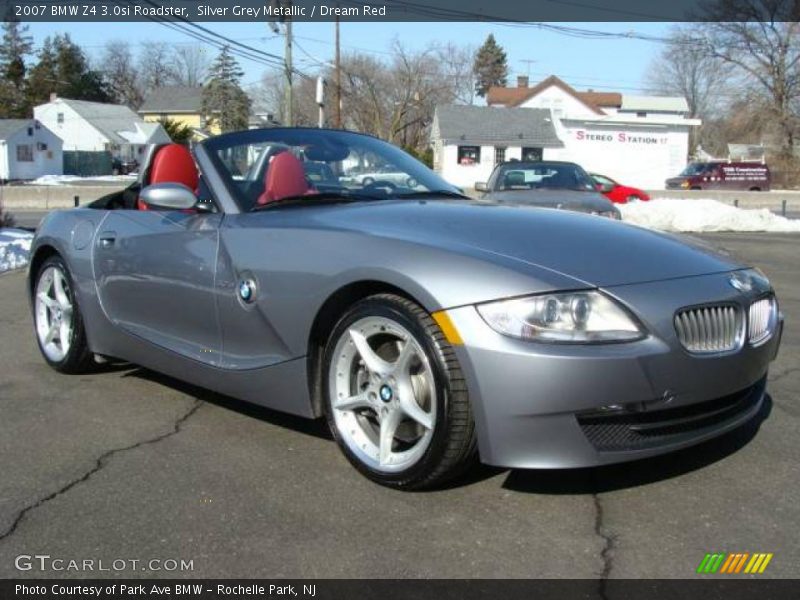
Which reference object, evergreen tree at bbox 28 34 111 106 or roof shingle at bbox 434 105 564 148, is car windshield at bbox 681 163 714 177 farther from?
evergreen tree at bbox 28 34 111 106

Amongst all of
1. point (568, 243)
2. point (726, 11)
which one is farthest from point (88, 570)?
point (726, 11)

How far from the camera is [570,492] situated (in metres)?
3.25

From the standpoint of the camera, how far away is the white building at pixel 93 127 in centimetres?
7312

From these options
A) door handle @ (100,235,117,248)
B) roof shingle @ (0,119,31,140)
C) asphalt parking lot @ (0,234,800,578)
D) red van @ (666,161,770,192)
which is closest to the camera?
asphalt parking lot @ (0,234,800,578)

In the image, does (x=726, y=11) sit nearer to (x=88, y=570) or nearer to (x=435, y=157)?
(x=435, y=157)

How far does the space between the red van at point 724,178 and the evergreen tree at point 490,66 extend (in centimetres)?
7160

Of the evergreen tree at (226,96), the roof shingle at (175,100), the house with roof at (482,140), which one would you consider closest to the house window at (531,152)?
the house with roof at (482,140)

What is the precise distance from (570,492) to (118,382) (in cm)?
296

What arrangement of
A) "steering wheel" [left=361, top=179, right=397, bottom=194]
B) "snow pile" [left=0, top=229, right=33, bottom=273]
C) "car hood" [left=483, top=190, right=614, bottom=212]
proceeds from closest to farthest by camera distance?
"steering wheel" [left=361, top=179, right=397, bottom=194] < "car hood" [left=483, top=190, right=614, bottom=212] < "snow pile" [left=0, top=229, right=33, bottom=273]

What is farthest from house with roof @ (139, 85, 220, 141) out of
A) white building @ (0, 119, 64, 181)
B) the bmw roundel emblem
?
the bmw roundel emblem

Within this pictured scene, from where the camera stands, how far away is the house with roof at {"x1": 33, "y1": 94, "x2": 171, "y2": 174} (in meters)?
73.1

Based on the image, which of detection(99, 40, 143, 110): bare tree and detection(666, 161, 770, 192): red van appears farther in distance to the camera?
detection(99, 40, 143, 110): bare tree

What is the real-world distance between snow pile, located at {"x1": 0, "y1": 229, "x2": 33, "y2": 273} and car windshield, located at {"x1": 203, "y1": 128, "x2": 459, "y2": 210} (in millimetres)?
6690

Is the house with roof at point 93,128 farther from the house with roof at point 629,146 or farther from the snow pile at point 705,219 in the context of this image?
the snow pile at point 705,219
